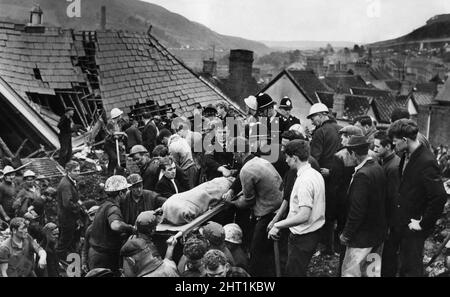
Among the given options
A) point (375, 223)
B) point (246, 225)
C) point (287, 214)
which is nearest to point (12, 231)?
point (246, 225)

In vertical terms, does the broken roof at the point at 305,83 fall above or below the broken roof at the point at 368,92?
above

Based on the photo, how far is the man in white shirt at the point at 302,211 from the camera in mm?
4652

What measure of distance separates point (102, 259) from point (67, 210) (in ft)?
4.87

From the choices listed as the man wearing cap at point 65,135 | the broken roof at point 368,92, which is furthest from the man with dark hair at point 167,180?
the broken roof at point 368,92

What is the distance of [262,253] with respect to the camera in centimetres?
529

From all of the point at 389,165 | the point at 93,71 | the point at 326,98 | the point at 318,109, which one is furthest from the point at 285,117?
the point at 326,98

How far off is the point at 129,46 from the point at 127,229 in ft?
31.9

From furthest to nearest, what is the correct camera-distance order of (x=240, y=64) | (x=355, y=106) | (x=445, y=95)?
1. (x=355, y=106)
2. (x=445, y=95)
3. (x=240, y=64)

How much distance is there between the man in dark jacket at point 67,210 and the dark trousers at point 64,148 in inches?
123

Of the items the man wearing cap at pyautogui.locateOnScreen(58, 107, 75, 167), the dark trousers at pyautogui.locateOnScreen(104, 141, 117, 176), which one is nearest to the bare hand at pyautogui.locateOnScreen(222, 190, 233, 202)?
the dark trousers at pyautogui.locateOnScreen(104, 141, 117, 176)

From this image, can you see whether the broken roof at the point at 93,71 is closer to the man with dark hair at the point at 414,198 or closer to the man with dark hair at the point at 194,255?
the man with dark hair at the point at 194,255

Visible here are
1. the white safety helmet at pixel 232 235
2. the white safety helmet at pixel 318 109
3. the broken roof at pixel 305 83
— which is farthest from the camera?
the broken roof at pixel 305 83

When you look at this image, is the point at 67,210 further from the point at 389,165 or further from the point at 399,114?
the point at 399,114
